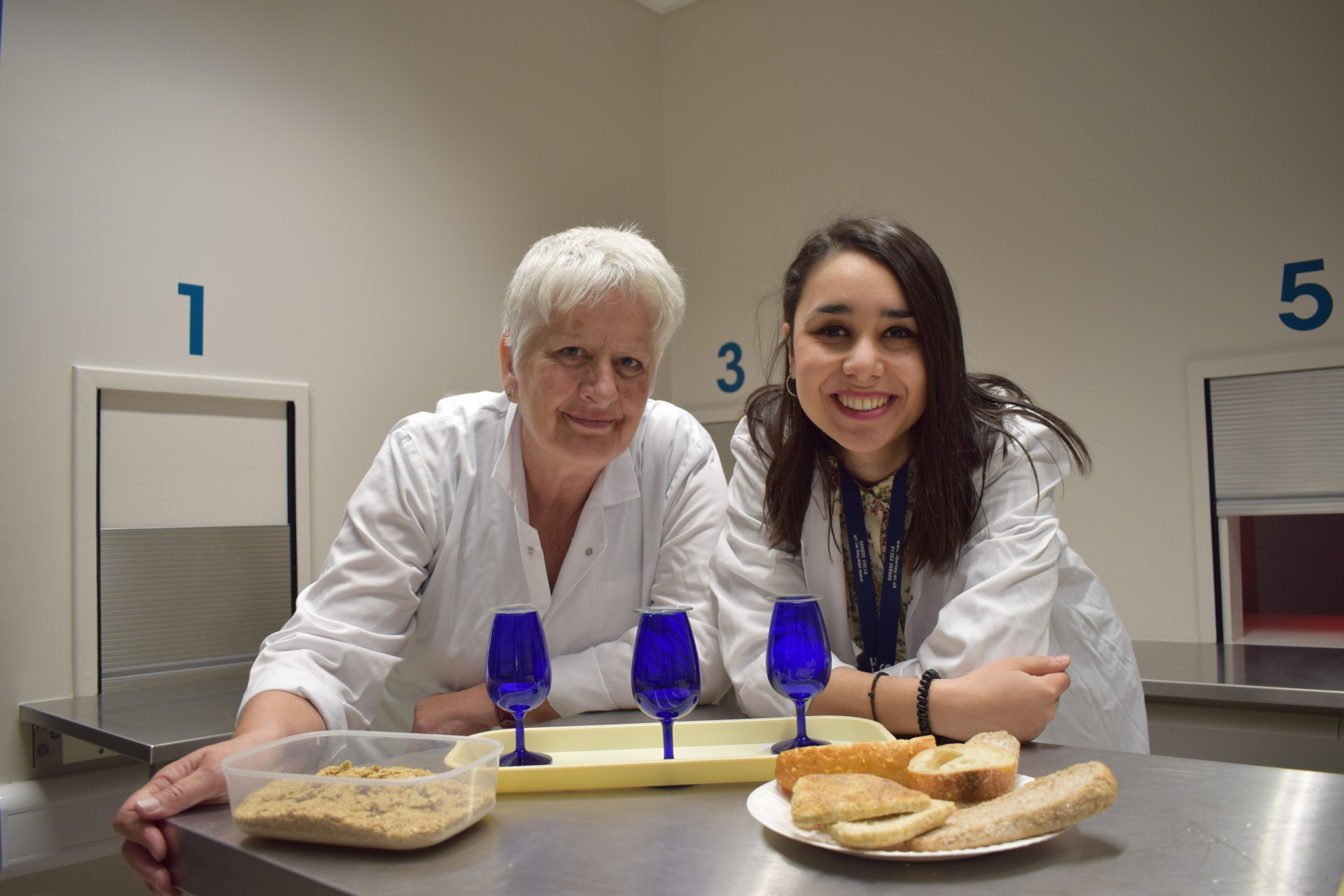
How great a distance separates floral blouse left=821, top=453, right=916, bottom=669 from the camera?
1.48 metres

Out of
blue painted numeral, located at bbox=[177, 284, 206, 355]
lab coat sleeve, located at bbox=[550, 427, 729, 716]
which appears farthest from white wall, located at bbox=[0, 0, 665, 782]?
lab coat sleeve, located at bbox=[550, 427, 729, 716]

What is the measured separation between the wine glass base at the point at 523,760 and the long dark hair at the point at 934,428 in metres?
0.54

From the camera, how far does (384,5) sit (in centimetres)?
325

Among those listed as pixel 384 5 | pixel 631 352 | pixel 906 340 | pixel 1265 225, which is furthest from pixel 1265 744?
pixel 384 5

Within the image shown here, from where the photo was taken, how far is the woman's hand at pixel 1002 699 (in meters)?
1.11

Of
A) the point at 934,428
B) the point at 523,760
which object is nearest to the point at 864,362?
the point at 934,428

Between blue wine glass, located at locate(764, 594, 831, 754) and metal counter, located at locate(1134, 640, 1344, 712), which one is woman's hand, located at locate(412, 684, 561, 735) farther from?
metal counter, located at locate(1134, 640, 1344, 712)

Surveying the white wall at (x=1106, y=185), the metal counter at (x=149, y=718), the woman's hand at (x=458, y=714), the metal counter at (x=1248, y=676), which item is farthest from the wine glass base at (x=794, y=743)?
the white wall at (x=1106, y=185)

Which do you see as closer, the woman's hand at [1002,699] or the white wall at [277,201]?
the woman's hand at [1002,699]

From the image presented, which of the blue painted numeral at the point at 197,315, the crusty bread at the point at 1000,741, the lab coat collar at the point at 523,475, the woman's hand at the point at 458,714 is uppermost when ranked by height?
the blue painted numeral at the point at 197,315

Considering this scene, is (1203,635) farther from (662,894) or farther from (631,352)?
(662,894)

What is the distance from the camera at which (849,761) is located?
0.92 m

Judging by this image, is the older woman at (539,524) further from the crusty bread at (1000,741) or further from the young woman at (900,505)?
the crusty bread at (1000,741)

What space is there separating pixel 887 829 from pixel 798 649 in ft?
0.99
